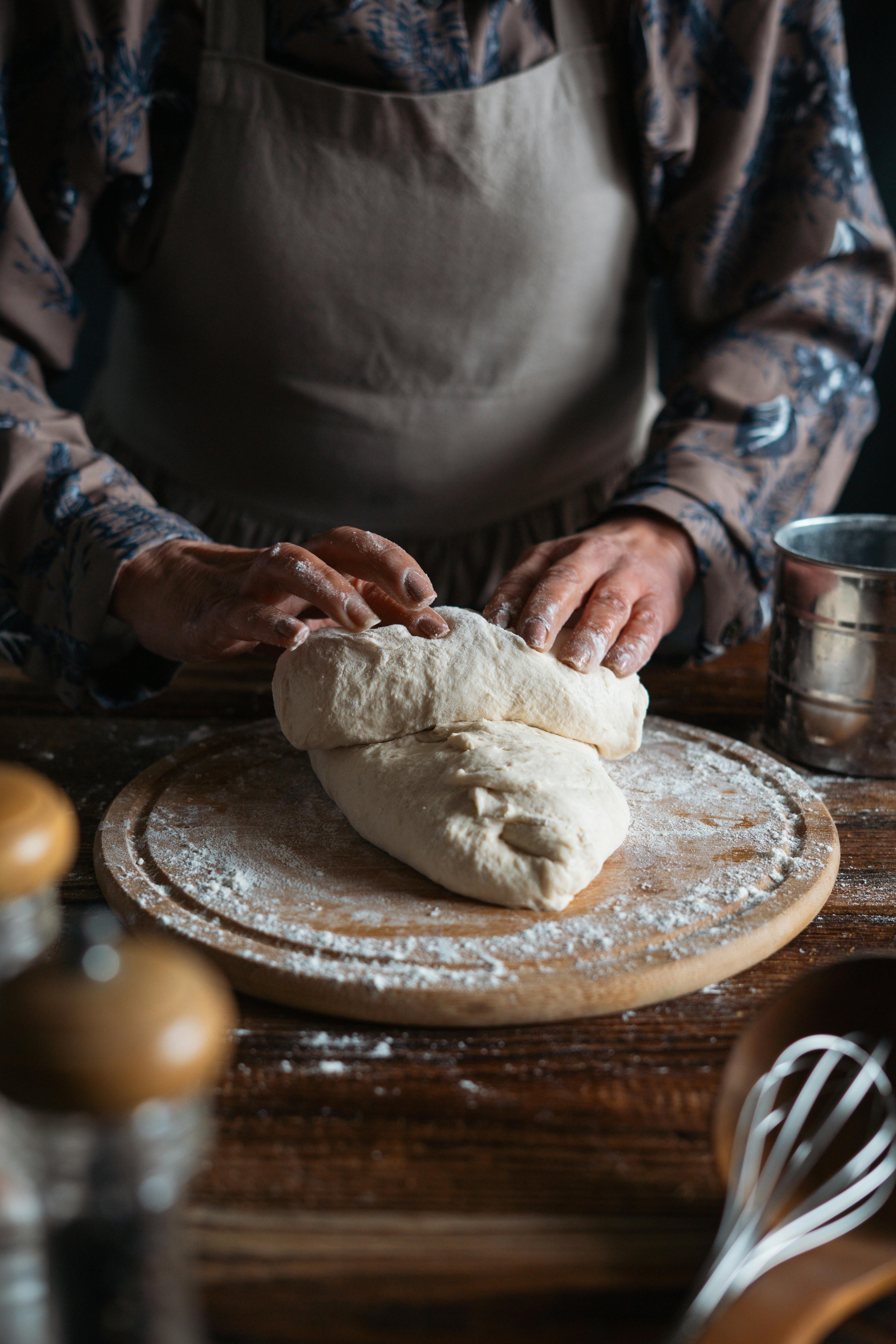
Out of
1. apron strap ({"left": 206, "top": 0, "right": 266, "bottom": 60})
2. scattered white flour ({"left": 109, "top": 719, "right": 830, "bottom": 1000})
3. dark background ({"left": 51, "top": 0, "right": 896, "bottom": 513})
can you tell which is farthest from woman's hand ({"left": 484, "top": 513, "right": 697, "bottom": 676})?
A: dark background ({"left": 51, "top": 0, "right": 896, "bottom": 513})

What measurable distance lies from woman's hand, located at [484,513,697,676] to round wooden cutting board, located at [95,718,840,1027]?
154mm

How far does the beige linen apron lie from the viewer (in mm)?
1461

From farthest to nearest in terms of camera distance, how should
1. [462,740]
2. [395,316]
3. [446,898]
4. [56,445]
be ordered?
1. [395,316]
2. [56,445]
3. [462,740]
4. [446,898]

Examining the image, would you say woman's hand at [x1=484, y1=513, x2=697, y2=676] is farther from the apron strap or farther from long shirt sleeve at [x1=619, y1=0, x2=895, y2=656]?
the apron strap

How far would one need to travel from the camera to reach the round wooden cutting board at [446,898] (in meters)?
0.81

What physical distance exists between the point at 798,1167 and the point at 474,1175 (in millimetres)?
196

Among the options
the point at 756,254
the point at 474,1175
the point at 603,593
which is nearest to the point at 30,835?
the point at 474,1175

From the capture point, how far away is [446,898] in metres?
0.95

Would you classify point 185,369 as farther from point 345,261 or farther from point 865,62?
point 865,62

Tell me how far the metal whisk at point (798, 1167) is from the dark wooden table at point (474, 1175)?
0.04m

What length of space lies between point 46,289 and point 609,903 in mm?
1205

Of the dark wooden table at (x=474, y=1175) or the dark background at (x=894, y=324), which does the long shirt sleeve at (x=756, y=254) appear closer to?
the dark wooden table at (x=474, y=1175)

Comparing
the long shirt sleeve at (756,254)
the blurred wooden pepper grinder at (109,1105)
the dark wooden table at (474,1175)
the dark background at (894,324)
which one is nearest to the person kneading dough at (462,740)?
the dark wooden table at (474,1175)

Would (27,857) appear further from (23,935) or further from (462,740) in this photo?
(462,740)
